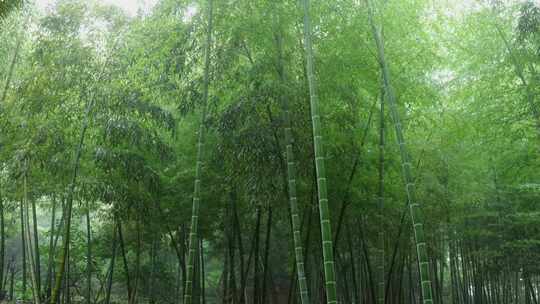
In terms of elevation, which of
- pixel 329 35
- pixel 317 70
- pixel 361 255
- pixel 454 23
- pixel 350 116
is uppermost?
pixel 454 23

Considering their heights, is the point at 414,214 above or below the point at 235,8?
below

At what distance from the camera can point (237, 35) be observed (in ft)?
→ 16.9

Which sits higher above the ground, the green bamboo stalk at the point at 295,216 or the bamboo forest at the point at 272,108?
the bamboo forest at the point at 272,108

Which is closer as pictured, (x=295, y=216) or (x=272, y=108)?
(x=295, y=216)

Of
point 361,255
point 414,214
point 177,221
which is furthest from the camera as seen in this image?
point 361,255

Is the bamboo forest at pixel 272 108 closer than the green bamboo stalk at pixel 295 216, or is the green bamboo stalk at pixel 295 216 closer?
the green bamboo stalk at pixel 295 216

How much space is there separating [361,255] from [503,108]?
469 cm

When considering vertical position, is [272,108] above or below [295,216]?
above

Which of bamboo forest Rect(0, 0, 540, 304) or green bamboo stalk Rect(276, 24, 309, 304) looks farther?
bamboo forest Rect(0, 0, 540, 304)

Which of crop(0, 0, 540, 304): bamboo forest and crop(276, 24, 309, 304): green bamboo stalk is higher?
crop(0, 0, 540, 304): bamboo forest

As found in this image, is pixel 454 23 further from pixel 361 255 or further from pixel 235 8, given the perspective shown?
pixel 361 255

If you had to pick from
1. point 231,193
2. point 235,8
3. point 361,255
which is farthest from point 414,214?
point 361,255

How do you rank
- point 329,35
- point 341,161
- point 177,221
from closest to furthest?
1. point 329,35
2. point 341,161
3. point 177,221

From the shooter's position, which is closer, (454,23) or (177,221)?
(454,23)
